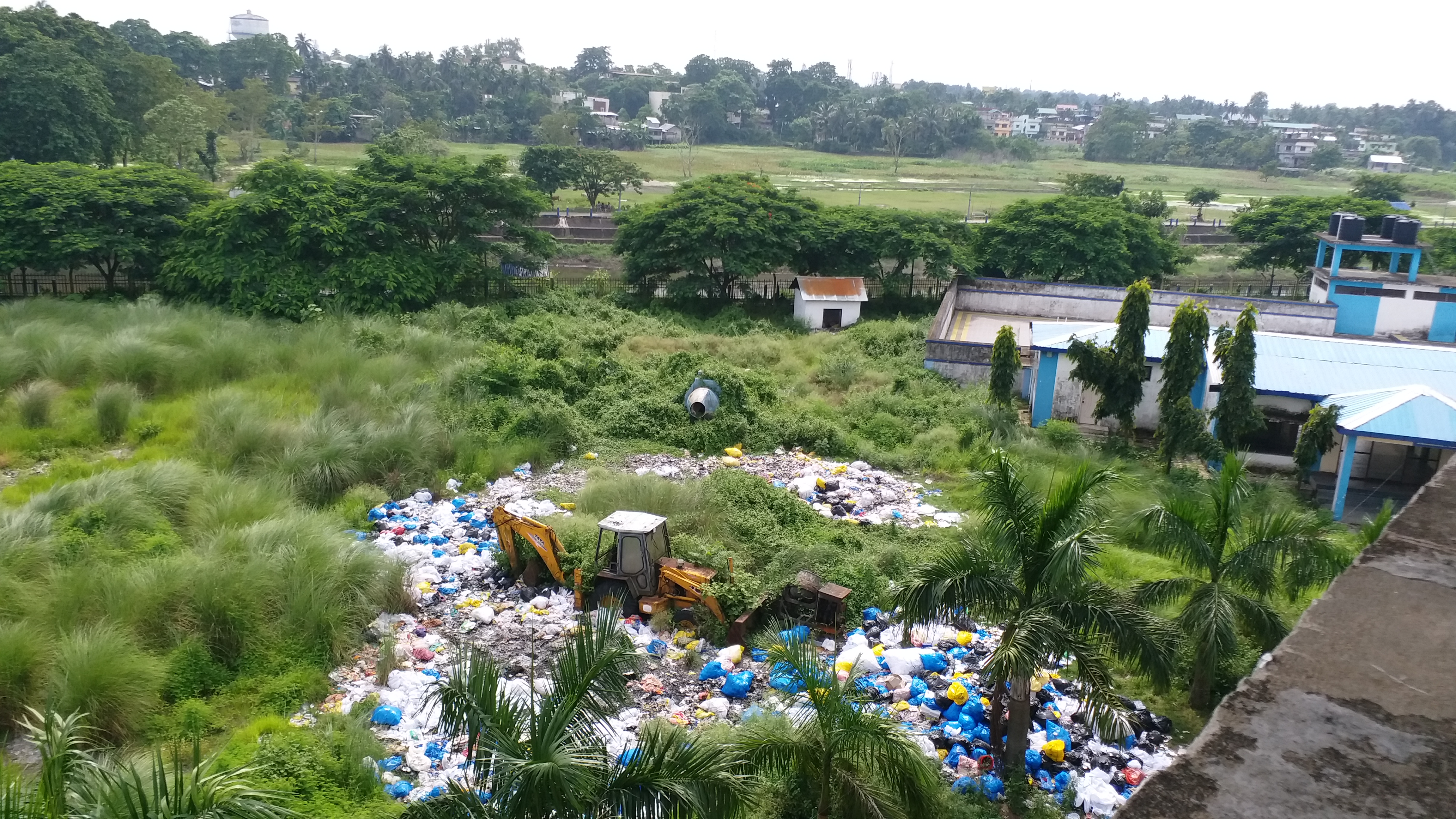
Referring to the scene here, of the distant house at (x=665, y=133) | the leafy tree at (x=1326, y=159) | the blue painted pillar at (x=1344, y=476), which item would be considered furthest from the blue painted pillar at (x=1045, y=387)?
the leafy tree at (x=1326, y=159)

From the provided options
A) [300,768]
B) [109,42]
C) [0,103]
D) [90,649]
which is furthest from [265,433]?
[109,42]

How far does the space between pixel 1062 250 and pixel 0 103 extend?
30.1 m

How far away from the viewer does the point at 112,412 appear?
1450cm

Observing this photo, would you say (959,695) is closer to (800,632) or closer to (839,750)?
(800,632)

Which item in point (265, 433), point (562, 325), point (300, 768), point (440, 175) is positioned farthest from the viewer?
point (440, 175)

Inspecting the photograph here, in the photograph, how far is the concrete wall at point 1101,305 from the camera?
926 inches

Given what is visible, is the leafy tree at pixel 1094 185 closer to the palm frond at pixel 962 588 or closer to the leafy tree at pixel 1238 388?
the leafy tree at pixel 1238 388

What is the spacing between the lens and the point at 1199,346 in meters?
14.3

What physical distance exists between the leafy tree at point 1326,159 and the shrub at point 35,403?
275 feet

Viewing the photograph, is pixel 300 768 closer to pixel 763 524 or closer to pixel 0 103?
pixel 763 524

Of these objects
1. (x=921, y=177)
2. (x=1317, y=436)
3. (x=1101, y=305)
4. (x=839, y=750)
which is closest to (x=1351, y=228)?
(x=1101, y=305)

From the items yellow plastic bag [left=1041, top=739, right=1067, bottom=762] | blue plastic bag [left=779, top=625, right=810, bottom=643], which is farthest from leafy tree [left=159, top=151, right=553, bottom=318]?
yellow plastic bag [left=1041, top=739, right=1067, bottom=762]

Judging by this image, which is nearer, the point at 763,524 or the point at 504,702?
the point at 504,702

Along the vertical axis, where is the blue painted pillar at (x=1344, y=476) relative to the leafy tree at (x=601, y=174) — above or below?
below
